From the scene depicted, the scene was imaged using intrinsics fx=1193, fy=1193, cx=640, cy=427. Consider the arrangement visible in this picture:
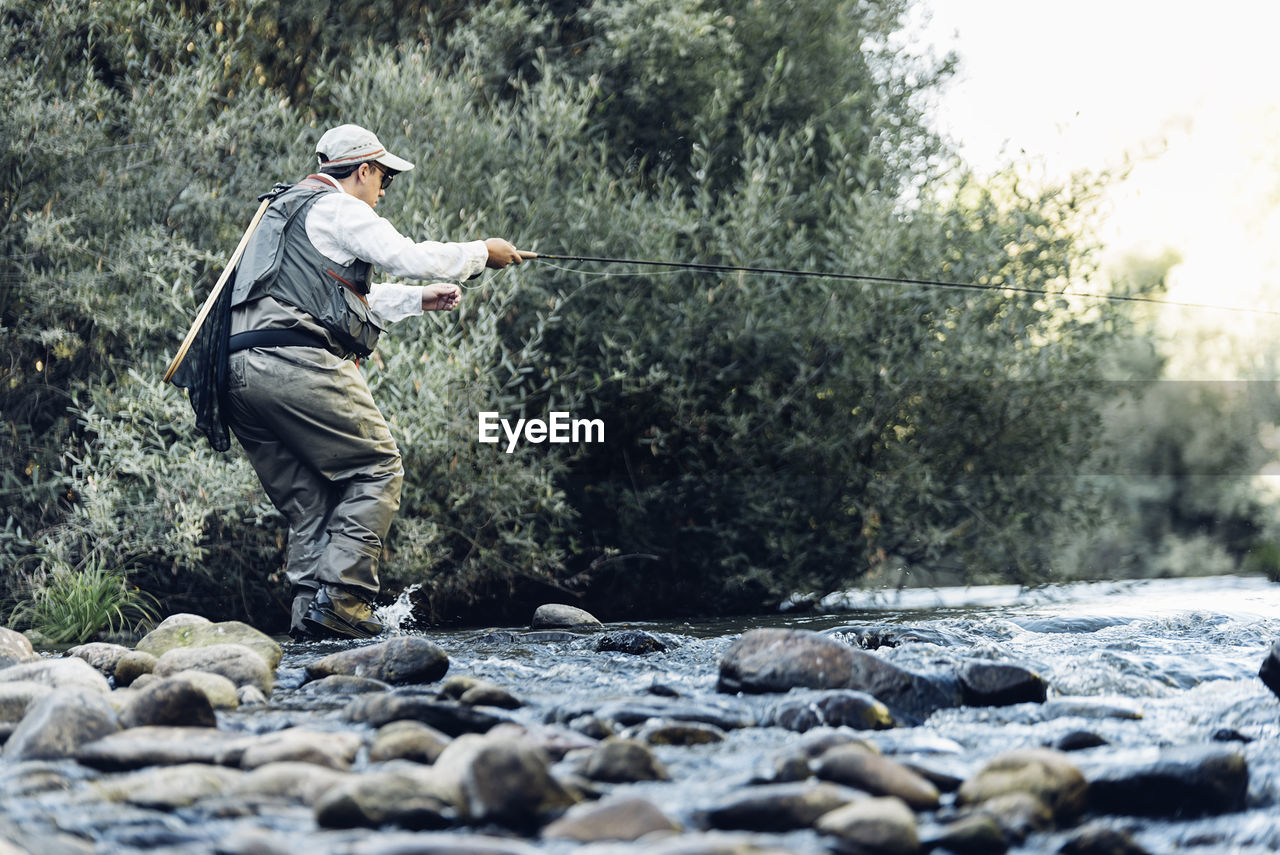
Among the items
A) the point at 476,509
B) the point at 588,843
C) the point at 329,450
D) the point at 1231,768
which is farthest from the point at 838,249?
the point at 588,843

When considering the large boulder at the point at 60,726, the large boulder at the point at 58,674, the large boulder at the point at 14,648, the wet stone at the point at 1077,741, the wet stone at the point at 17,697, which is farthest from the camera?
the large boulder at the point at 14,648

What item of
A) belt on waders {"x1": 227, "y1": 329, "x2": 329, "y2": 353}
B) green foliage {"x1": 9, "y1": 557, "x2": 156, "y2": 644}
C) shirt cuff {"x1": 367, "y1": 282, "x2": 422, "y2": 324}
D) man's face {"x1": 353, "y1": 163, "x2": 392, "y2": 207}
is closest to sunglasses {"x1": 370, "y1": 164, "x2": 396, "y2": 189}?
man's face {"x1": 353, "y1": 163, "x2": 392, "y2": 207}

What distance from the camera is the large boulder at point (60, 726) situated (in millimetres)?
3033

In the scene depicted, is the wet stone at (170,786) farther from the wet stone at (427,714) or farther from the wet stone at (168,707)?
the wet stone at (427,714)

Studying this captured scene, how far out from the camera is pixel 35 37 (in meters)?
7.52

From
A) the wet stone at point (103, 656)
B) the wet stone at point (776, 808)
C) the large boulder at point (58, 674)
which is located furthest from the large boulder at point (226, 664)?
the wet stone at point (776, 808)

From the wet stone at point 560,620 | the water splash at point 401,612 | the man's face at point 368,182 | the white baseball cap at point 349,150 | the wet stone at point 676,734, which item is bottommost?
the water splash at point 401,612

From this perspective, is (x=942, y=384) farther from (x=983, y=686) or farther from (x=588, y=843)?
(x=588, y=843)

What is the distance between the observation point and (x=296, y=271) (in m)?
5.28

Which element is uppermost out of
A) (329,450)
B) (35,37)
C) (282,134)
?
(35,37)

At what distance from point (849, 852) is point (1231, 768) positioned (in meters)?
1.03

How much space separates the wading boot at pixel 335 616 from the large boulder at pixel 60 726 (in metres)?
2.03

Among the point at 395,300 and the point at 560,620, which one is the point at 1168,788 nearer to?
the point at 395,300

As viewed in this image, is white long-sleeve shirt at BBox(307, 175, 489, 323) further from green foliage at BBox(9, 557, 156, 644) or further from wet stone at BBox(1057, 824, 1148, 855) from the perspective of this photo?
wet stone at BBox(1057, 824, 1148, 855)
